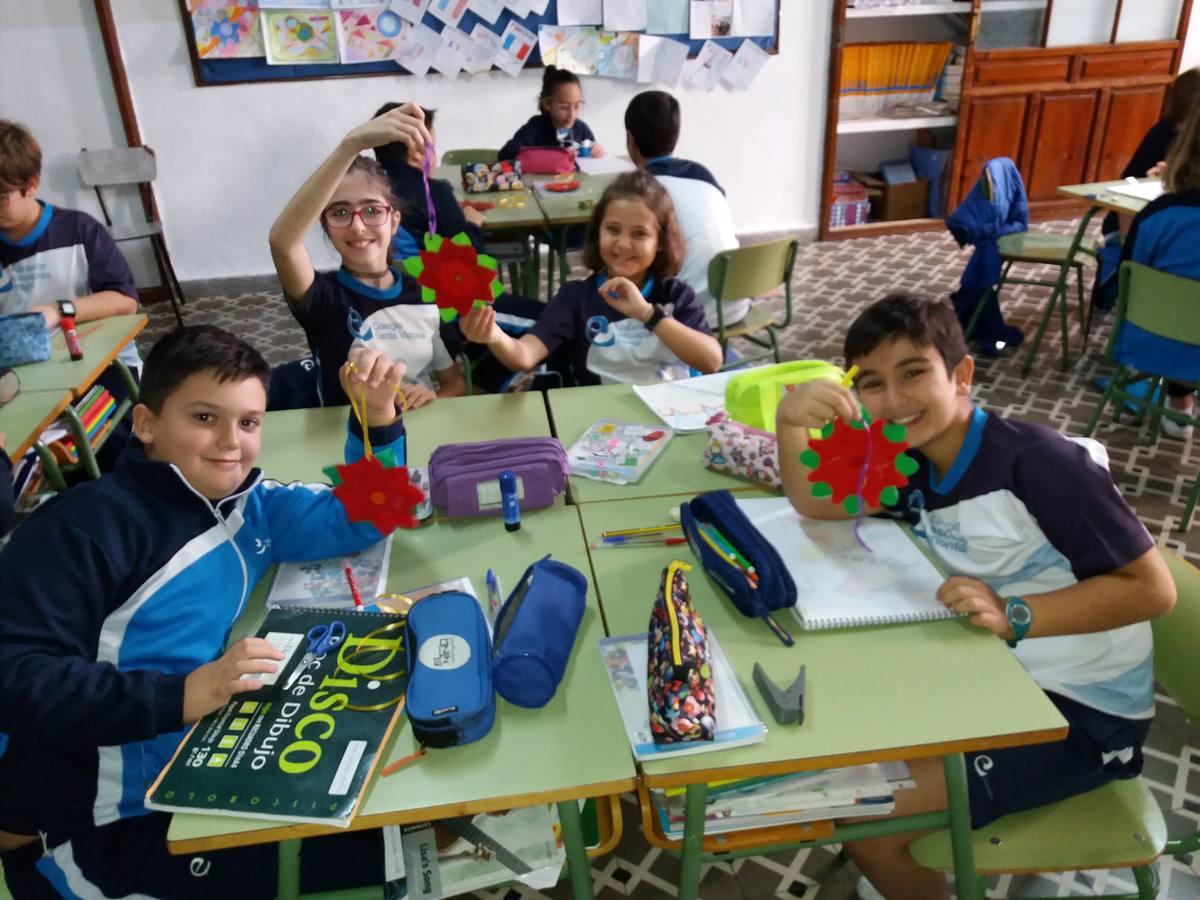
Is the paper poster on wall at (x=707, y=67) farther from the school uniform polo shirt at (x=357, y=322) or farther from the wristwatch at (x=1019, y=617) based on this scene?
the wristwatch at (x=1019, y=617)

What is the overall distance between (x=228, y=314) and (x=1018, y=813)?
15.6ft

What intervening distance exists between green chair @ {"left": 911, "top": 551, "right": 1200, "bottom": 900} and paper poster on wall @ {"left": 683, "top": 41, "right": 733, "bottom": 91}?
4720mm

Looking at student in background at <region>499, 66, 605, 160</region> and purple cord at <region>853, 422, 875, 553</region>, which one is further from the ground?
student in background at <region>499, 66, 605, 160</region>

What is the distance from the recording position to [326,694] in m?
1.13

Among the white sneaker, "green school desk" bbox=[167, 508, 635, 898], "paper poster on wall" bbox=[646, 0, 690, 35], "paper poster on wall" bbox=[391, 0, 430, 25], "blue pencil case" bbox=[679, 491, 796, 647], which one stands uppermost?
"paper poster on wall" bbox=[391, 0, 430, 25]

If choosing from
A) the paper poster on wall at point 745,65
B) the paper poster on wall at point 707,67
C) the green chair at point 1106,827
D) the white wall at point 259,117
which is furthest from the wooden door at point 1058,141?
the green chair at point 1106,827

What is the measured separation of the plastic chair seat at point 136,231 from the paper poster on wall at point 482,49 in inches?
77.1

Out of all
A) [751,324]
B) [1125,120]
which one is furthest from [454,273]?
[1125,120]

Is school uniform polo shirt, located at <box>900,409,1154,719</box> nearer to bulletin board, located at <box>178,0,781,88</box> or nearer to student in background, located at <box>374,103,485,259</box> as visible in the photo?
student in background, located at <box>374,103,485,259</box>

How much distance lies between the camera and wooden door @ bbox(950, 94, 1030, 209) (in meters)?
5.51

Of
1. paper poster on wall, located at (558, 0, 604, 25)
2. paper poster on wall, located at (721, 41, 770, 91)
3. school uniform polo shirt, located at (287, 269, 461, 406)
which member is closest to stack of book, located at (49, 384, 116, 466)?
school uniform polo shirt, located at (287, 269, 461, 406)

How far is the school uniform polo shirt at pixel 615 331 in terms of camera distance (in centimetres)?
232

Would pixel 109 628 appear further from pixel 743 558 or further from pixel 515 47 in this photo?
pixel 515 47

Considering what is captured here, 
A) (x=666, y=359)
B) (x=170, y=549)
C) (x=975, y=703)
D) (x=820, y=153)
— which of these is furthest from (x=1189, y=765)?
(x=820, y=153)
